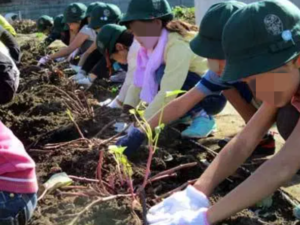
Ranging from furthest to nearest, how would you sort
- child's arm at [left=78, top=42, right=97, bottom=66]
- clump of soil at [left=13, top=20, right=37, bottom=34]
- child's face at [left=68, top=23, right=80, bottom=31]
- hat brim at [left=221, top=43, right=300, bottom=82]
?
clump of soil at [left=13, top=20, right=37, bottom=34] → child's face at [left=68, top=23, right=80, bottom=31] → child's arm at [left=78, top=42, right=97, bottom=66] → hat brim at [left=221, top=43, right=300, bottom=82]

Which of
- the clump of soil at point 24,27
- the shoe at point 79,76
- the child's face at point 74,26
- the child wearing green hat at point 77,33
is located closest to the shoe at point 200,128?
the shoe at point 79,76

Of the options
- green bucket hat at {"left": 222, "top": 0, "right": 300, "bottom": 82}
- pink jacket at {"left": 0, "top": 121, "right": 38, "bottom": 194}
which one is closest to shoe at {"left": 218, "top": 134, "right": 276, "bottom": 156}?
green bucket hat at {"left": 222, "top": 0, "right": 300, "bottom": 82}

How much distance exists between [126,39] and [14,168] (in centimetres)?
220

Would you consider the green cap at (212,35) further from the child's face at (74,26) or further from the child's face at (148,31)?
the child's face at (74,26)

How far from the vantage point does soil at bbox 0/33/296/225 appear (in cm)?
227

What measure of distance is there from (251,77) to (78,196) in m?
1.00

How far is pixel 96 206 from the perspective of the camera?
2.27 m

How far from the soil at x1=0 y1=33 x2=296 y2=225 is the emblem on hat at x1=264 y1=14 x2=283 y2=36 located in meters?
0.84

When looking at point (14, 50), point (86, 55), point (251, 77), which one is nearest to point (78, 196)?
point (251, 77)

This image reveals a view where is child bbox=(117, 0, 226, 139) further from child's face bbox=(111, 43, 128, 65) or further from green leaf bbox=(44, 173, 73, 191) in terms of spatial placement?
green leaf bbox=(44, 173, 73, 191)

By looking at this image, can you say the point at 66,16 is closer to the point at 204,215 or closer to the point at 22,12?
the point at 204,215

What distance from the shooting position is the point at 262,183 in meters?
1.84

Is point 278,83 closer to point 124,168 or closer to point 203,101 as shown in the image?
point 124,168

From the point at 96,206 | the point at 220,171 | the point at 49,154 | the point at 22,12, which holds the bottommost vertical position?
the point at 22,12
